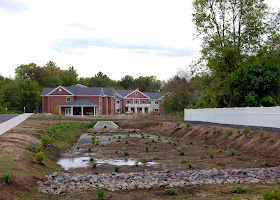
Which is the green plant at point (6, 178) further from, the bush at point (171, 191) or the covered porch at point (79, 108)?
the covered porch at point (79, 108)

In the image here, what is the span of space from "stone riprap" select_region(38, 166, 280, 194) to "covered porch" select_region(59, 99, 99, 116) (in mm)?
61083

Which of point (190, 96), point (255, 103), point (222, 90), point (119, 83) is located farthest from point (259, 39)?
point (119, 83)

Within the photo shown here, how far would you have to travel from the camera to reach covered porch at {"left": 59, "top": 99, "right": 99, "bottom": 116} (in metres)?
74.6

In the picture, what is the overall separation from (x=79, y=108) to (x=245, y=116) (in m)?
54.0

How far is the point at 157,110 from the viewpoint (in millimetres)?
104375

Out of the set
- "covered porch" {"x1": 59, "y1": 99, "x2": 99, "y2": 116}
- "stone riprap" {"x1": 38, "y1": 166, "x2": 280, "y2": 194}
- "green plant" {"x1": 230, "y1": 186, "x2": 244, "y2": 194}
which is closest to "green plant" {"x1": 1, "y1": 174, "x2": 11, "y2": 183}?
"stone riprap" {"x1": 38, "y1": 166, "x2": 280, "y2": 194}

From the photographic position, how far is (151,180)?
13430mm

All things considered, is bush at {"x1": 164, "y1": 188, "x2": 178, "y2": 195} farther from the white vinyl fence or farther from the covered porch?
the covered porch

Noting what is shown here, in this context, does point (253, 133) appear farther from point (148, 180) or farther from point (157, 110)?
point (157, 110)

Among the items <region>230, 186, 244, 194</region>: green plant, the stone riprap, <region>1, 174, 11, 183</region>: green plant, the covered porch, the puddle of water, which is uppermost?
the covered porch

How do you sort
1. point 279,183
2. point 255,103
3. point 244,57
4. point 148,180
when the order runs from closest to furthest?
1. point 279,183
2. point 148,180
3. point 255,103
4. point 244,57

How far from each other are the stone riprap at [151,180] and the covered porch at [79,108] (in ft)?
200

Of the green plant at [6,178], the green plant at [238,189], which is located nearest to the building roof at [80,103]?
the green plant at [6,178]

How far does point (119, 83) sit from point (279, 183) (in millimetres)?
132292
